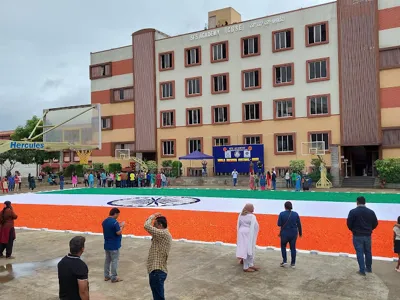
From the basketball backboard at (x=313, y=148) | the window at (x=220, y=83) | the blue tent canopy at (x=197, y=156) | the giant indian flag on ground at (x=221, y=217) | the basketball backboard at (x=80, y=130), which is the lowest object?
the giant indian flag on ground at (x=221, y=217)

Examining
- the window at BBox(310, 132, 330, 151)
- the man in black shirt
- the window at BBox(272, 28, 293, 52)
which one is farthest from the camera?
the window at BBox(272, 28, 293, 52)

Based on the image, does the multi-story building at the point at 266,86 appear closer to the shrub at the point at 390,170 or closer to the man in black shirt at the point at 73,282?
the shrub at the point at 390,170

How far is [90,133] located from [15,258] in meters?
28.3

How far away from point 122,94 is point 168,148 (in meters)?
9.75

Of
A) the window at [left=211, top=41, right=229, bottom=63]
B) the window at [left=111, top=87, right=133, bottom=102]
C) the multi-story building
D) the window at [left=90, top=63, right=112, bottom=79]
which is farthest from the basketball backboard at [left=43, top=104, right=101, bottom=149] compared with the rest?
the window at [left=211, top=41, right=229, bottom=63]

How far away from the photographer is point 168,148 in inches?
1817

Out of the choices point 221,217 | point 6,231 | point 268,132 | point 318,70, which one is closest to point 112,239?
point 6,231

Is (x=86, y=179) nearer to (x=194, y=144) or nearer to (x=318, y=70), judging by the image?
(x=194, y=144)

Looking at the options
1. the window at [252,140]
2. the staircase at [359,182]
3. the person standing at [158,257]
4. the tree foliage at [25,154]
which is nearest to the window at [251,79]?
the window at [252,140]

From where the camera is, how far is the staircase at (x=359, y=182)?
109 ft

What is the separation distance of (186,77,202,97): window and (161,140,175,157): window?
5.97 metres

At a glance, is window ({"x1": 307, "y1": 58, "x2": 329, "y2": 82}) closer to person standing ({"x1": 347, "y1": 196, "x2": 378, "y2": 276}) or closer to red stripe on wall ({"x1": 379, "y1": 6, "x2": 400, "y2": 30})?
red stripe on wall ({"x1": 379, "y1": 6, "x2": 400, "y2": 30})

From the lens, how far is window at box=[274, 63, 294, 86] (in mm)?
39206

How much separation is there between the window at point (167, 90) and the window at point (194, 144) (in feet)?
19.2
